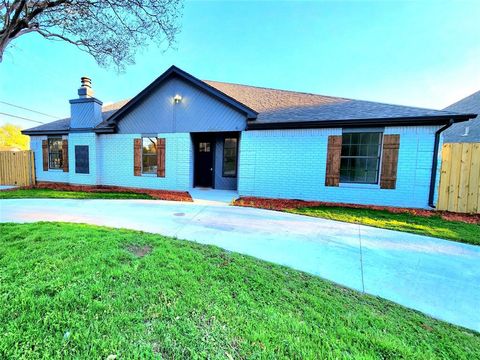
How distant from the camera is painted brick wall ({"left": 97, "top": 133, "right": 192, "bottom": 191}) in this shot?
10.0 metres

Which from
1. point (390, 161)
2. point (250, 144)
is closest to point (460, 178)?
point (390, 161)

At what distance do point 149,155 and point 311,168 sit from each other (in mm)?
7620

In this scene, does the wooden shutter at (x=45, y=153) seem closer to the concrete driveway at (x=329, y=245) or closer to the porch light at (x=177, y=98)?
the concrete driveway at (x=329, y=245)

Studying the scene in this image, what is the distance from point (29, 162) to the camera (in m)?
11.6

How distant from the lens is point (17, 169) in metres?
11.5

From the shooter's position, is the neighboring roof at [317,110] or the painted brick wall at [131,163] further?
the painted brick wall at [131,163]

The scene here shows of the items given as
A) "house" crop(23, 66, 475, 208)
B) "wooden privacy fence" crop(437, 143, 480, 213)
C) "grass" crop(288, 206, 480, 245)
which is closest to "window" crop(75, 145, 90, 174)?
"house" crop(23, 66, 475, 208)

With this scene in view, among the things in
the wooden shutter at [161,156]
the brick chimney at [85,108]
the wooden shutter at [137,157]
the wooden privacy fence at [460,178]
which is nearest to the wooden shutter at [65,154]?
the brick chimney at [85,108]

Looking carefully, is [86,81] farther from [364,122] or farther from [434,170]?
[434,170]

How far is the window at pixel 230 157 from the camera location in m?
10.8

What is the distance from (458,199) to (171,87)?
38.4ft

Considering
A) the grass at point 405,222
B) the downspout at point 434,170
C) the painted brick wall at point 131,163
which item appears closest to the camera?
the grass at point 405,222

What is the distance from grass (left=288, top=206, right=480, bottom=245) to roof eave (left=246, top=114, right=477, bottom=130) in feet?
9.97

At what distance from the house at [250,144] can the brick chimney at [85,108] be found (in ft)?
0.16
